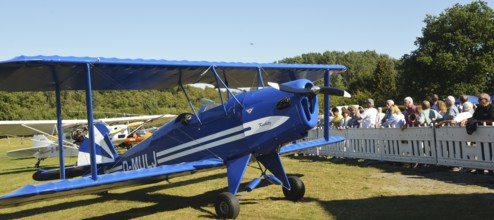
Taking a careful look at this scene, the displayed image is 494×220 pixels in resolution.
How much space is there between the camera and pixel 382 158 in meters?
11.3

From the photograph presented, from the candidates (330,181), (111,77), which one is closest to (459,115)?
(330,181)

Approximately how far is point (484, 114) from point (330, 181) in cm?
329

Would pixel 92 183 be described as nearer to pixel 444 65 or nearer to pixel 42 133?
pixel 42 133

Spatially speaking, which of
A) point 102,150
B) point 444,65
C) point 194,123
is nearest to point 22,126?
point 102,150

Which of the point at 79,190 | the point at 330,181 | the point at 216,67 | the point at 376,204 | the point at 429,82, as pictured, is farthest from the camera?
the point at 429,82

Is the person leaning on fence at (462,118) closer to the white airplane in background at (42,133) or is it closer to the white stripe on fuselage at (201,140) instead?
the white stripe on fuselage at (201,140)

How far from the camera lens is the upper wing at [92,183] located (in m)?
5.15

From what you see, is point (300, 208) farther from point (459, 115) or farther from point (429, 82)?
point (429, 82)

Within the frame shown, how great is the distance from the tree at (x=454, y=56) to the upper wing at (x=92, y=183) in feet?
138

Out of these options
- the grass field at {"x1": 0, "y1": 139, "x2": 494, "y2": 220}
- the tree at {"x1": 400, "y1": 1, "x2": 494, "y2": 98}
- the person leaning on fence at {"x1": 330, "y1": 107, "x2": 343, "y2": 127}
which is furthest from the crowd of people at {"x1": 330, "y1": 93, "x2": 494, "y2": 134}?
the tree at {"x1": 400, "y1": 1, "x2": 494, "y2": 98}

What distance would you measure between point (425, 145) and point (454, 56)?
38333mm

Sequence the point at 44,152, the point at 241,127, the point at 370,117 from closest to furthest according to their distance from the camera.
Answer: the point at 241,127 < the point at 370,117 < the point at 44,152

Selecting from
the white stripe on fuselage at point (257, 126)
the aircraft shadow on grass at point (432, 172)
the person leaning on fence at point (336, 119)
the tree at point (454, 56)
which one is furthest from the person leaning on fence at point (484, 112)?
the tree at point (454, 56)

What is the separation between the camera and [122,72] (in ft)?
24.1
